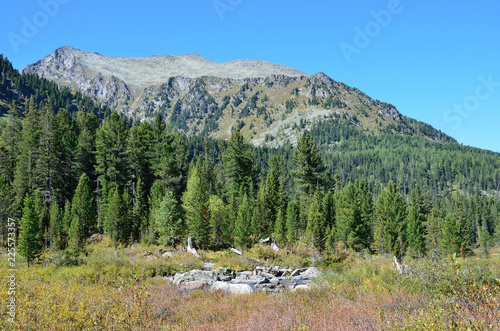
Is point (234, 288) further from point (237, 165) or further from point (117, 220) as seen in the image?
point (237, 165)

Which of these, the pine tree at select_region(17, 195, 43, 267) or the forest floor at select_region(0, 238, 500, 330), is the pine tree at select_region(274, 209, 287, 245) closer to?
the forest floor at select_region(0, 238, 500, 330)

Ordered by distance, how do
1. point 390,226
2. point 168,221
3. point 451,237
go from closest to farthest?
point 168,221 → point 390,226 → point 451,237

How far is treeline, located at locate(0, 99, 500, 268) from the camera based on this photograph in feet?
124

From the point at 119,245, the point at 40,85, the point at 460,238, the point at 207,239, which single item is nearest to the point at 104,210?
the point at 119,245

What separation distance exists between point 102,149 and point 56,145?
7997 millimetres

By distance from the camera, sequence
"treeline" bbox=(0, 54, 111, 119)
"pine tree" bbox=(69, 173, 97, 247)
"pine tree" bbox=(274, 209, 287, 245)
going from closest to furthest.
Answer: "pine tree" bbox=(69, 173, 97, 247)
"pine tree" bbox=(274, 209, 287, 245)
"treeline" bbox=(0, 54, 111, 119)

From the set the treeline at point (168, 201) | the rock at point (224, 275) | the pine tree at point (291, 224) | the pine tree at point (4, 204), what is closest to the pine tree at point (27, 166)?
the treeline at point (168, 201)

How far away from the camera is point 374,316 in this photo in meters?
7.84

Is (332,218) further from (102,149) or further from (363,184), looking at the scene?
(102,149)

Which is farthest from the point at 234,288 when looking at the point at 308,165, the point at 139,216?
the point at 308,165

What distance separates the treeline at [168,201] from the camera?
37656 mm

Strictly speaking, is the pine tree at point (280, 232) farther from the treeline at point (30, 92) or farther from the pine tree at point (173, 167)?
the treeline at point (30, 92)

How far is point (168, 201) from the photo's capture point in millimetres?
37375

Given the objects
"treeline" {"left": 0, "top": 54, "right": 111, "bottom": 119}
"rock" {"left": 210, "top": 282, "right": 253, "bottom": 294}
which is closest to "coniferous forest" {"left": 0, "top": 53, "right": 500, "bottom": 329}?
"rock" {"left": 210, "top": 282, "right": 253, "bottom": 294}
